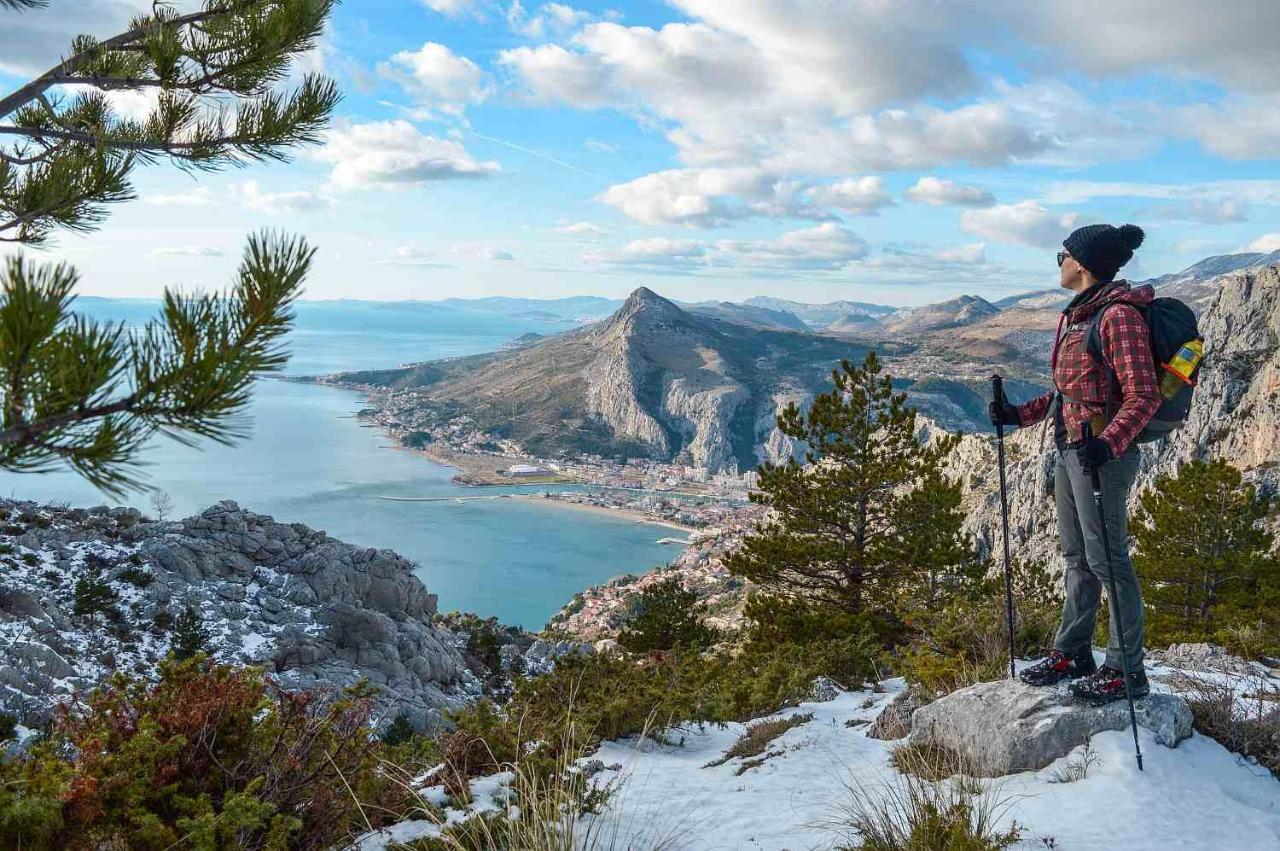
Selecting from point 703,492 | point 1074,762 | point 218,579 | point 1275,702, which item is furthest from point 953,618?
point 703,492

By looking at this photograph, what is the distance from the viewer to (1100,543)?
3.46 m

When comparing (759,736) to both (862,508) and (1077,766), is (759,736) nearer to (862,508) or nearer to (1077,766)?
(1077,766)

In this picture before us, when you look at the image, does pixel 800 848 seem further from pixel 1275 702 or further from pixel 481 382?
pixel 481 382

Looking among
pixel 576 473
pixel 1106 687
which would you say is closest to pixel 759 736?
pixel 1106 687

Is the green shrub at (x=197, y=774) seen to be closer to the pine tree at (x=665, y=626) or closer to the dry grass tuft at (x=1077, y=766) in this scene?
the dry grass tuft at (x=1077, y=766)

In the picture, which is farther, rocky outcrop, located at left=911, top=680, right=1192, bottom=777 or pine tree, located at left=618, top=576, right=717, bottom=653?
pine tree, located at left=618, top=576, right=717, bottom=653

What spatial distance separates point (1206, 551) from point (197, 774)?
16345 millimetres

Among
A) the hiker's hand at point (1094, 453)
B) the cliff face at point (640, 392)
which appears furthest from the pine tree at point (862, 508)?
the cliff face at point (640, 392)

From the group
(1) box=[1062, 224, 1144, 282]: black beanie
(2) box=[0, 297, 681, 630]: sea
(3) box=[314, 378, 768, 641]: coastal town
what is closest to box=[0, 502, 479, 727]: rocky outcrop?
(1) box=[1062, 224, 1144, 282]: black beanie

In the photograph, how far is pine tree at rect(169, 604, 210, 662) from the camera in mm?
16047

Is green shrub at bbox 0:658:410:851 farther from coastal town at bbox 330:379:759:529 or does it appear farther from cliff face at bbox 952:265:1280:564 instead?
coastal town at bbox 330:379:759:529

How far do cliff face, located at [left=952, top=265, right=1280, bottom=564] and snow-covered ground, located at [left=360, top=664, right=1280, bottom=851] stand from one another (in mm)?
29249

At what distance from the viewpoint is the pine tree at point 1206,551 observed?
13.1 meters

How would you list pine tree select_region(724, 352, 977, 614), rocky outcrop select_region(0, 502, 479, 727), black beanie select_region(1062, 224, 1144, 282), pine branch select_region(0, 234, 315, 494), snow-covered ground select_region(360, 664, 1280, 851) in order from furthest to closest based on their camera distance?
1. rocky outcrop select_region(0, 502, 479, 727)
2. pine tree select_region(724, 352, 977, 614)
3. black beanie select_region(1062, 224, 1144, 282)
4. snow-covered ground select_region(360, 664, 1280, 851)
5. pine branch select_region(0, 234, 315, 494)
